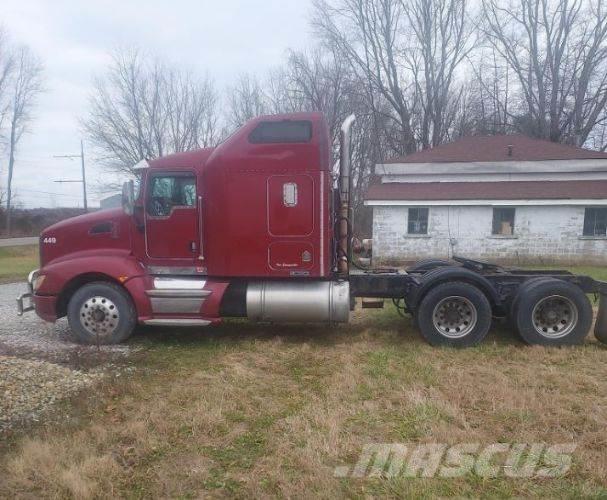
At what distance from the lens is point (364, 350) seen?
5855mm

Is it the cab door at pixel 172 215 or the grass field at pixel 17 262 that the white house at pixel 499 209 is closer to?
the cab door at pixel 172 215

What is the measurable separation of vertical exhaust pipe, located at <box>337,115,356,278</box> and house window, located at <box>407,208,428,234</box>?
42.2 feet

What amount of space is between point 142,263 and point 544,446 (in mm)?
5266

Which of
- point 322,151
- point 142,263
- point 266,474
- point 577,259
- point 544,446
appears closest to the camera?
point 266,474

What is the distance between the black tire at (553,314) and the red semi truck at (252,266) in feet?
0.05

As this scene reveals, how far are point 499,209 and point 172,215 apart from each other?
15810 millimetres

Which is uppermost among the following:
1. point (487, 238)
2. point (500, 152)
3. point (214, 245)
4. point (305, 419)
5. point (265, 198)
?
point (500, 152)

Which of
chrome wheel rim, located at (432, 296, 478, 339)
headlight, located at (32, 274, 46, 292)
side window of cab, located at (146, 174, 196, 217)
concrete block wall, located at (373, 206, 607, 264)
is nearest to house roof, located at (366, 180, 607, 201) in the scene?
concrete block wall, located at (373, 206, 607, 264)

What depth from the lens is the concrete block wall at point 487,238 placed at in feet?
57.8

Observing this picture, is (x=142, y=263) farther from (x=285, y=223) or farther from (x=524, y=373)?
(x=524, y=373)

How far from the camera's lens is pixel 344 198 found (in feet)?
20.6

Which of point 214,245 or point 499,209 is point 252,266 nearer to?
point 214,245

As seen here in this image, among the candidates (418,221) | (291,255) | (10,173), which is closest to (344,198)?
(291,255)

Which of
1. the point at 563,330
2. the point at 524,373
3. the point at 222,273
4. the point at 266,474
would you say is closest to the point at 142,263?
the point at 222,273
